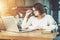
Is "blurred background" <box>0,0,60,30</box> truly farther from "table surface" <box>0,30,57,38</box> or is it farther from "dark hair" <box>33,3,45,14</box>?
"table surface" <box>0,30,57,38</box>

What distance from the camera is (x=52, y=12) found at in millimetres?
3230

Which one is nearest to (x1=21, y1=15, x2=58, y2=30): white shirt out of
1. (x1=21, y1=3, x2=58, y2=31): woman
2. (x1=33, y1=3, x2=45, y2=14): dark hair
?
(x1=21, y1=3, x2=58, y2=31): woman

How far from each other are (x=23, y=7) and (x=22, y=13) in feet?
0.38

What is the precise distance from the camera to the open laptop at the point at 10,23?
10.5 ft

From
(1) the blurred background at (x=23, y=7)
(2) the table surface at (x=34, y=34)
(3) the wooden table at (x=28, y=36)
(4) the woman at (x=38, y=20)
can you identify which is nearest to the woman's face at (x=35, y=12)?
(4) the woman at (x=38, y=20)

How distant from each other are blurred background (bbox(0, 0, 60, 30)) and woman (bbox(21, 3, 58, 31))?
8 centimetres

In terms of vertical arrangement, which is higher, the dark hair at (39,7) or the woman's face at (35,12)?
the dark hair at (39,7)

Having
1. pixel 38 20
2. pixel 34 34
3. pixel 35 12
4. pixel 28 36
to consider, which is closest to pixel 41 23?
pixel 38 20

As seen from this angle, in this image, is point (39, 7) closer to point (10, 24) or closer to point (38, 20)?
point (38, 20)

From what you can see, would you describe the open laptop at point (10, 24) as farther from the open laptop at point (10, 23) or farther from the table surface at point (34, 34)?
the table surface at point (34, 34)

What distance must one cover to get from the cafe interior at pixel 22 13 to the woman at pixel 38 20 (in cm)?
8

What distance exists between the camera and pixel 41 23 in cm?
332

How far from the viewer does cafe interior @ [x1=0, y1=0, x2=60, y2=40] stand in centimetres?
297

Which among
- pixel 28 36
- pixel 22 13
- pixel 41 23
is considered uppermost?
pixel 22 13
